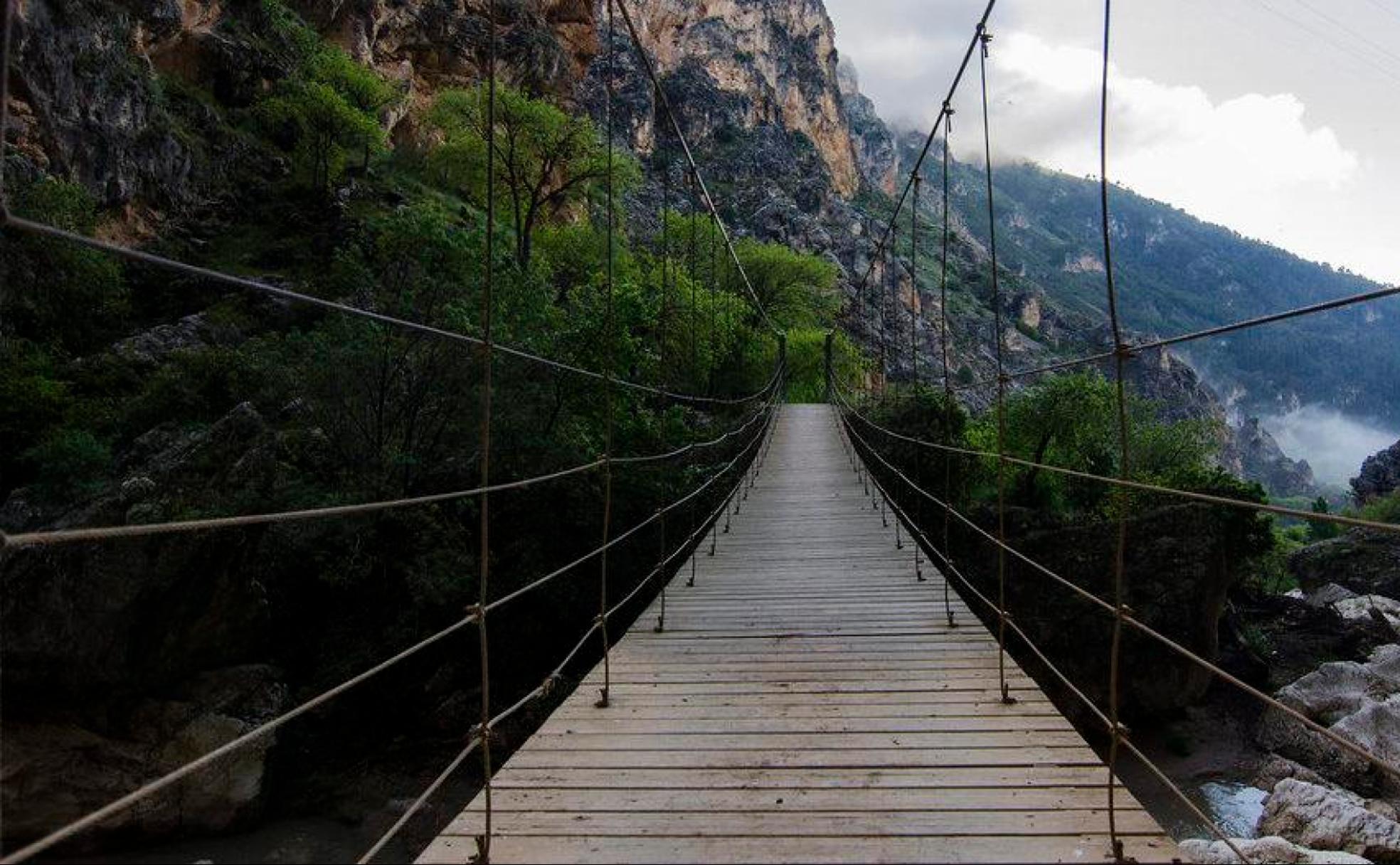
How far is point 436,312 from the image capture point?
9508mm

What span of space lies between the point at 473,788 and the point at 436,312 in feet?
17.6

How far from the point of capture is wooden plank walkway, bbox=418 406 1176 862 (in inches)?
60.9

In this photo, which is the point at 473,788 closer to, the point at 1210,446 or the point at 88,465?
the point at 88,465

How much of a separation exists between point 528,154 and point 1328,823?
17.2m

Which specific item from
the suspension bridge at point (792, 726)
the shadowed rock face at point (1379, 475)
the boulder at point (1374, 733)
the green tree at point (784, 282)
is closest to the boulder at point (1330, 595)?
the boulder at point (1374, 733)

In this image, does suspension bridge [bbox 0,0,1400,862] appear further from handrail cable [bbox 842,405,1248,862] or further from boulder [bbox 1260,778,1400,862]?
boulder [bbox 1260,778,1400,862]

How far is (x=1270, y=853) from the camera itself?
5.74m

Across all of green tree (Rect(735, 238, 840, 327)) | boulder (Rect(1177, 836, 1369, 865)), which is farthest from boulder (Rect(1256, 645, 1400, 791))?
green tree (Rect(735, 238, 840, 327))

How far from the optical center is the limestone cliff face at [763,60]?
179 ft

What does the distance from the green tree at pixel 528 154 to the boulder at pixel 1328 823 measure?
14.1 m

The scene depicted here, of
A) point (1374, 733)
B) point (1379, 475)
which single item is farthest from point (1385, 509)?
point (1374, 733)

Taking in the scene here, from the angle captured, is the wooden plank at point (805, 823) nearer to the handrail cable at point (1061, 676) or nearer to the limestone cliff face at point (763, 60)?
the handrail cable at point (1061, 676)

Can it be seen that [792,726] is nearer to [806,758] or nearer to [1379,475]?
[806,758]

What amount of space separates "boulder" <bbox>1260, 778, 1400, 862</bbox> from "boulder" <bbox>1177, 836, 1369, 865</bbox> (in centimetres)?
150
